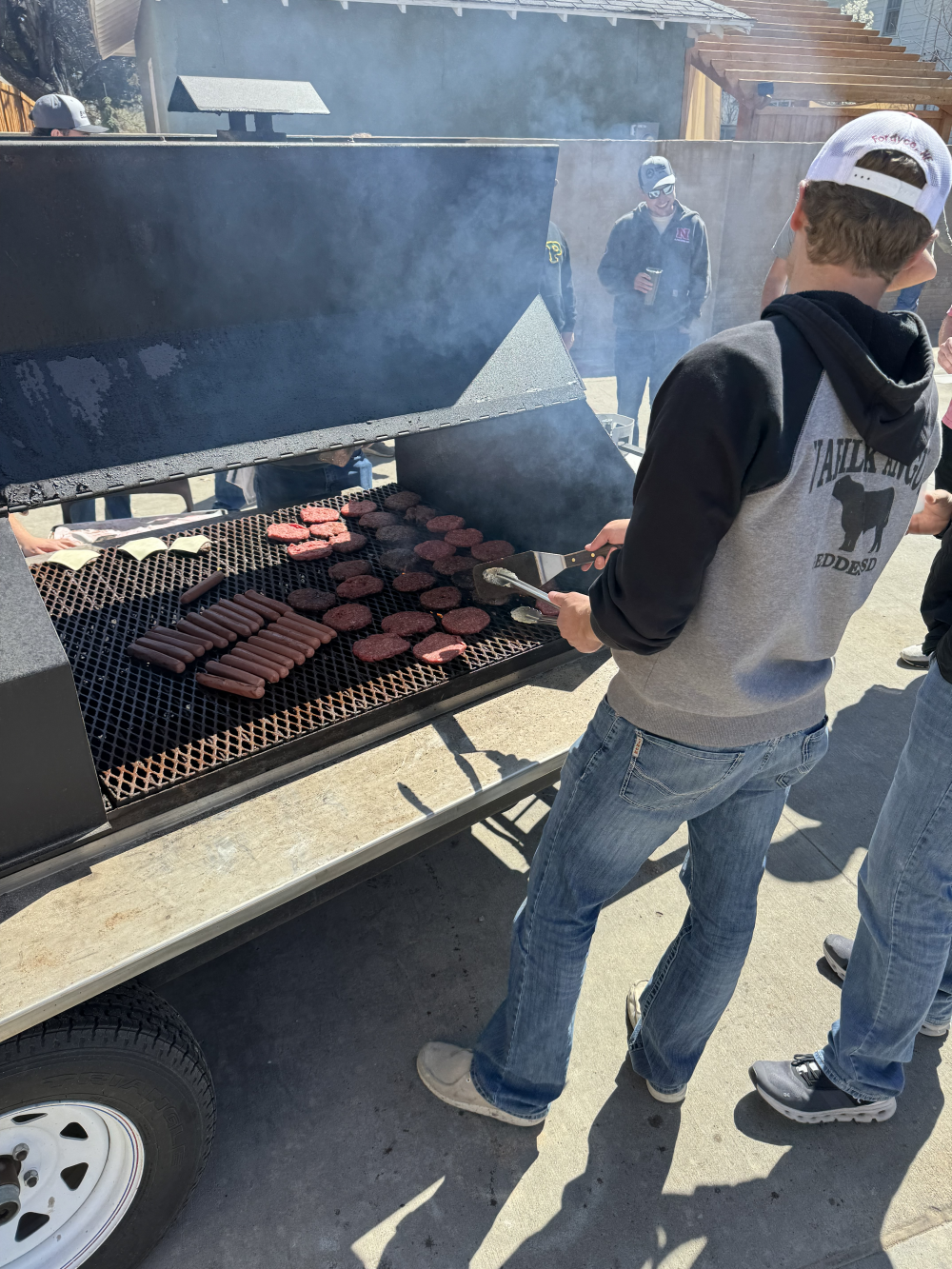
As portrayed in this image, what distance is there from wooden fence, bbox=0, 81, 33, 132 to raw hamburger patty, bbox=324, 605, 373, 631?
1551cm

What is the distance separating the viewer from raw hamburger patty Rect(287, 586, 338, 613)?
2945 millimetres

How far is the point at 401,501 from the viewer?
3.80 meters

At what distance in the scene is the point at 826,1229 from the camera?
2.10 metres

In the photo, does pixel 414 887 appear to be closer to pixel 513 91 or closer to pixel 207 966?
pixel 207 966

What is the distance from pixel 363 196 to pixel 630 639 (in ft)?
6.08

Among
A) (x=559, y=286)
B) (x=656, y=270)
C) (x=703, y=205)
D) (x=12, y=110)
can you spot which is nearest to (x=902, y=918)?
(x=559, y=286)

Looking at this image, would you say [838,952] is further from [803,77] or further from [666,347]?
[803,77]

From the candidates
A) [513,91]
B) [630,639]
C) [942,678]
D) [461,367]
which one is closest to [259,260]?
[461,367]

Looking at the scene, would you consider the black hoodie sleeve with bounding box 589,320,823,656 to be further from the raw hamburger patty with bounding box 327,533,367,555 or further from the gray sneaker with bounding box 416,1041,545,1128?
the raw hamburger patty with bounding box 327,533,367,555

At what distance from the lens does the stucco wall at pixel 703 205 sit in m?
10.9

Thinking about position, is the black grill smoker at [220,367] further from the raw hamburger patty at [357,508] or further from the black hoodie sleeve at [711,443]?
the black hoodie sleeve at [711,443]

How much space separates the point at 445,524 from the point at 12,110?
18075 mm

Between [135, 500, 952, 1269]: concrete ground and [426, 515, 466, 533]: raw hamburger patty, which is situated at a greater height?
[426, 515, 466, 533]: raw hamburger patty

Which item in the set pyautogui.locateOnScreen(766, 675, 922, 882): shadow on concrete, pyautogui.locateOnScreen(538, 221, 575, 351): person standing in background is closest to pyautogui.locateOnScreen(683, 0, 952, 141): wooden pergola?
pyautogui.locateOnScreen(538, 221, 575, 351): person standing in background
